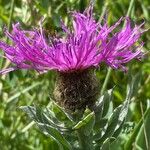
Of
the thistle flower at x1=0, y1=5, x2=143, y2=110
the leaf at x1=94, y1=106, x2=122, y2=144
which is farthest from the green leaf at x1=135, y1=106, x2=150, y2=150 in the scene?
the thistle flower at x1=0, y1=5, x2=143, y2=110

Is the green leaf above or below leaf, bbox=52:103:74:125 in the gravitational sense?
below

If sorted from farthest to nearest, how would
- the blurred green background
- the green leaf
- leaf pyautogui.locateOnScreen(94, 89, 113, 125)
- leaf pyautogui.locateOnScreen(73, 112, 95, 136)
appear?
the blurred green background < the green leaf < leaf pyautogui.locateOnScreen(94, 89, 113, 125) < leaf pyautogui.locateOnScreen(73, 112, 95, 136)

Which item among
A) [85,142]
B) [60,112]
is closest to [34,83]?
[60,112]

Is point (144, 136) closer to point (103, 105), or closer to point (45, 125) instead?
point (103, 105)

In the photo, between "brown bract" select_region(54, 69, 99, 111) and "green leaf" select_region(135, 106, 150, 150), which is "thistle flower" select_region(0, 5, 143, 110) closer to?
"brown bract" select_region(54, 69, 99, 111)

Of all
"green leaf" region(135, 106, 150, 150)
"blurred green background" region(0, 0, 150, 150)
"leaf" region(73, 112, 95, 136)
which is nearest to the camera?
"leaf" region(73, 112, 95, 136)


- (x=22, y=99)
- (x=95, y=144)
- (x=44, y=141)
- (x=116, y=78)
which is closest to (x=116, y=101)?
(x=116, y=78)

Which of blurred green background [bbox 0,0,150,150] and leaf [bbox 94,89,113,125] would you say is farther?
blurred green background [bbox 0,0,150,150]

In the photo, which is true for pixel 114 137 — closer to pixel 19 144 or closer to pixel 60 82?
pixel 60 82
